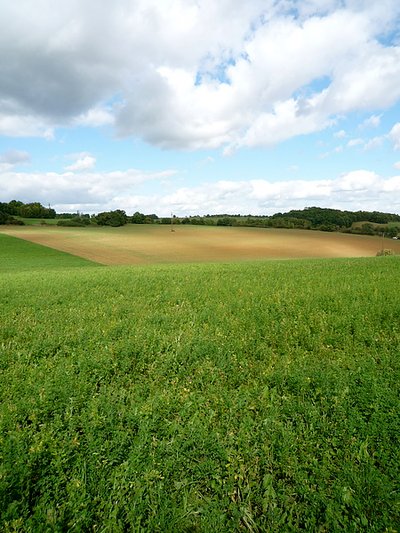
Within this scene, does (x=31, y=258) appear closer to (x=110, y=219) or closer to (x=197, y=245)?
(x=197, y=245)

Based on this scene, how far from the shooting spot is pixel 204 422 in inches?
215

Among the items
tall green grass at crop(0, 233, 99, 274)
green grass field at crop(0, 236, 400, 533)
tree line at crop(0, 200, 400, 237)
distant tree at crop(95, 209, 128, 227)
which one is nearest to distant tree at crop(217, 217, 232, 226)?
tree line at crop(0, 200, 400, 237)

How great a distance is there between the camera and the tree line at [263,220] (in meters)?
96.2

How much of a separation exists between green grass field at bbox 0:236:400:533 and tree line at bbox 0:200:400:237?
92.3 meters

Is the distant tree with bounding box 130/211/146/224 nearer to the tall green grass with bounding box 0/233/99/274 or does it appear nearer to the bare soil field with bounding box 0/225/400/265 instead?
the bare soil field with bounding box 0/225/400/265

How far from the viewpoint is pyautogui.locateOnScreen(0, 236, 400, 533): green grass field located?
4.00m

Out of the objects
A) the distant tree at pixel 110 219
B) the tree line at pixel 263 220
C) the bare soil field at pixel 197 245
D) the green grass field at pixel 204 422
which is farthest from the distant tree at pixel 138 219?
the green grass field at pixel 204 422

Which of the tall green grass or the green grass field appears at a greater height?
the green grass field

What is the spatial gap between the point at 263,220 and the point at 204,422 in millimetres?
106918

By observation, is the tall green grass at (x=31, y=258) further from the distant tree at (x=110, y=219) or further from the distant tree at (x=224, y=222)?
the distant tree at (x=224, y=222)

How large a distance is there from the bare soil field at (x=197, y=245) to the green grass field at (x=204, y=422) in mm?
39131

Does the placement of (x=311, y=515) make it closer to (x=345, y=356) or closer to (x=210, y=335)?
(x=345, y=356)

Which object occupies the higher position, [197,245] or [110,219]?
[110,219]

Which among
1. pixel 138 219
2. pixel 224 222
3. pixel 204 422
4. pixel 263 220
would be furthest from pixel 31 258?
pixel 263 220
